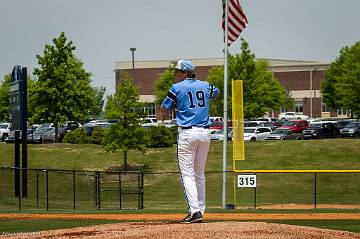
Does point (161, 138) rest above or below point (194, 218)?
above

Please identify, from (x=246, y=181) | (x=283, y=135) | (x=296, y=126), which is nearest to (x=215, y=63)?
(x=296, y=126)

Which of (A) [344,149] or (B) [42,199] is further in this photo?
(A) [344,149]

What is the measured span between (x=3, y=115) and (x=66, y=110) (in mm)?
32297

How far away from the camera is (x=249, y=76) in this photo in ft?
222

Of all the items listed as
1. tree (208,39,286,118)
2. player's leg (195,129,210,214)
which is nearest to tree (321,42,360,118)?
tree (208,39,286,118)

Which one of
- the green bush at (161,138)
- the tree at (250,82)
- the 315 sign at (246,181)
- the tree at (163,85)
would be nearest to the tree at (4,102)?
the tree at (163,85)

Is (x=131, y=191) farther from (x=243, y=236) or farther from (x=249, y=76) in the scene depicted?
(x=249, y=76)

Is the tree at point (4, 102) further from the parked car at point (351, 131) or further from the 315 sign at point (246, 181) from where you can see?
the 315 sign at point (246, 181)

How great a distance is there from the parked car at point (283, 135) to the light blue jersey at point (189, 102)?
159 ft

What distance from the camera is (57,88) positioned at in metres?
51.7

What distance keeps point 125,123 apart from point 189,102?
32.6m

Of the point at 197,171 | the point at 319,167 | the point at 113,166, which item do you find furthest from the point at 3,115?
the point at 197,171

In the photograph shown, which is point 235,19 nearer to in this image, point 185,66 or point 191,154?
point 185,66

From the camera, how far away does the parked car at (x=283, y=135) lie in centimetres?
5965
